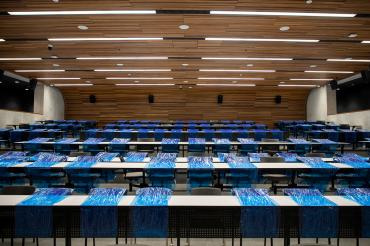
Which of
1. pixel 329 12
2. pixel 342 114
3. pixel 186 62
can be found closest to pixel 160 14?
pixel 329 12

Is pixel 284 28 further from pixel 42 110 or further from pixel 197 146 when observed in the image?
pixel 42 110

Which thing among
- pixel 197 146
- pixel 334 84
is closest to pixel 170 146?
pixel 197 146

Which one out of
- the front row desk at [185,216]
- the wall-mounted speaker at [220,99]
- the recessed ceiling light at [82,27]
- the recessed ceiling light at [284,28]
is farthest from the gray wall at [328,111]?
the front row desk at [185,216]

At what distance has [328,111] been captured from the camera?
20078mm

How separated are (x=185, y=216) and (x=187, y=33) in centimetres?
589

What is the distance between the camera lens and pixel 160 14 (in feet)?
22.0

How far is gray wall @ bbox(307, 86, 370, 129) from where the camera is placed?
16859mm

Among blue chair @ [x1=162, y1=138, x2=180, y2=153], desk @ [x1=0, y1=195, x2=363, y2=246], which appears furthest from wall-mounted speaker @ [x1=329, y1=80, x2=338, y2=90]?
desk @ [x1=0, y1=195, x2=363, y2=246]

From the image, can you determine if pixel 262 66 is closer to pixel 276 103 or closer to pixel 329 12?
pixel 329 12

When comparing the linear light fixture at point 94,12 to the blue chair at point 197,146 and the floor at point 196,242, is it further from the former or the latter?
the floor at point 196,242

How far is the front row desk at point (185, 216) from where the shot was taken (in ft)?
10.3

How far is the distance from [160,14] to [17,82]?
12.8m

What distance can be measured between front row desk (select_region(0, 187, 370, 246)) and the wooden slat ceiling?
4057 millimetres

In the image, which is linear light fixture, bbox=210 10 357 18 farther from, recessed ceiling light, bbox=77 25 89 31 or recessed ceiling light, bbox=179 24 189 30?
recessed ceiling light, bbox=77 25 89 31
